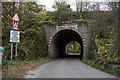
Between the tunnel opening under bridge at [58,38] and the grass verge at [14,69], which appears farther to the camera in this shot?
the tunnel opening under bridge at [58,38]

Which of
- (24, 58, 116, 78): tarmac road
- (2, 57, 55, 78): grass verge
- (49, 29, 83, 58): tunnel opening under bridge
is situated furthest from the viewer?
(49, 29, 83, 58): tunnel opening under bridge

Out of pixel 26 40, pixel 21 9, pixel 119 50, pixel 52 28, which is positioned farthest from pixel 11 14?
pixel 119 50

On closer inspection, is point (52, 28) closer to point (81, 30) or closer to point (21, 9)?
point (81, 30)

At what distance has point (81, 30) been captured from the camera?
17.2 metres

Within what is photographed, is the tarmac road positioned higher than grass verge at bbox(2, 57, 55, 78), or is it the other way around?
A: grass verge at bbox(2, 57, 55, 78)

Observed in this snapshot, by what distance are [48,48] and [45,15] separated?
5.39 meters

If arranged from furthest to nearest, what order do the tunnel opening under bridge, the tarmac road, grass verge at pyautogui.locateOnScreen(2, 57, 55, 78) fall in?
the tunnel opening under bridge
the tarmac road
grass verge at pyautogui.locateOnScreen(2, 57, 55, 78)

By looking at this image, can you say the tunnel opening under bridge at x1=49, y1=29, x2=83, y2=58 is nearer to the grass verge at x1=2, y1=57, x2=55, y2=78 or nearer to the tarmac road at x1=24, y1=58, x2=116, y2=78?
the tarmac road at x1=24, y1=58, x2=116, y2=78

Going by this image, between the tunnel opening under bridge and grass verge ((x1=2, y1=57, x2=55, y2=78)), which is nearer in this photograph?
grass verge ((x1=2, y1=57, x2=55, y2=78))

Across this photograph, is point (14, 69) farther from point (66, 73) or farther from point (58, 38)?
point (58, 38)

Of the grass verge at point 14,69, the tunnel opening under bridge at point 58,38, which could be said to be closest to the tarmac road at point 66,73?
the grass verge at point 14,69

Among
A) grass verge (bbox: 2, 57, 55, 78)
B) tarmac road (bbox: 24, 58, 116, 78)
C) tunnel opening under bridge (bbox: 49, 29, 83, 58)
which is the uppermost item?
tunnel opening under bridge (bbox: 49, 29, 83, 58)

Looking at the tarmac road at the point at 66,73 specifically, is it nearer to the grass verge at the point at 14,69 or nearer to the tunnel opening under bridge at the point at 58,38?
the grass verge at the point at 14,69

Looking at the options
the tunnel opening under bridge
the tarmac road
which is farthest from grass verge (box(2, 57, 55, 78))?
the tunnel opening under bridge
